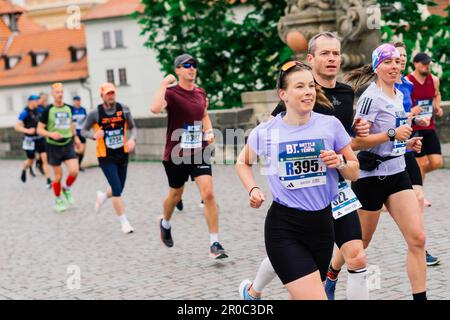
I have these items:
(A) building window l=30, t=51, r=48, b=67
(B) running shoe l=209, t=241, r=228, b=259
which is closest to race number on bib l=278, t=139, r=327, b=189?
(B) running shoe l=209, t=241, r=228, b=259

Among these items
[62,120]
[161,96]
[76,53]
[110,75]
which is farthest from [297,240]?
[76,53]

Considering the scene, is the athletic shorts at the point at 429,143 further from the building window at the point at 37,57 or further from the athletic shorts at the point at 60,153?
the building window at the point at 37,57

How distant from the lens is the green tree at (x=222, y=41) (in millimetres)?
21734

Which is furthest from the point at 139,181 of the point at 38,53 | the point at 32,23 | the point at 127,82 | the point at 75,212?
the point at 32,23

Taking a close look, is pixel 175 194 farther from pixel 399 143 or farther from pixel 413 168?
pixel 399 143

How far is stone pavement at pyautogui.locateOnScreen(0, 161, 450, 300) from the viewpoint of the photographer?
6.78 m

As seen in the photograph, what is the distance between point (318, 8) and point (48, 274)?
10.5 metres

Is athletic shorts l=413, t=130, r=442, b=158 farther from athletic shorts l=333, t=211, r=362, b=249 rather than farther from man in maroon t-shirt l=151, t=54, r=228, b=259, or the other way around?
athletic shorts l=333, t=211, r=362, b=249

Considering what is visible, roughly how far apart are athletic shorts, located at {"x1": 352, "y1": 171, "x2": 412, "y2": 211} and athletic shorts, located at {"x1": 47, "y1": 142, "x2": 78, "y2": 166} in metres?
8.08

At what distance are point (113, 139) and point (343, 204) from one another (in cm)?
544

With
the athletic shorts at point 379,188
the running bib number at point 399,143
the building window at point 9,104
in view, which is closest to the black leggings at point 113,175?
the athletic shorts at point 379,188

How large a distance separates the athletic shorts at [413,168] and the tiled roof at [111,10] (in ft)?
220

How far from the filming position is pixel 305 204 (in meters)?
4.64
